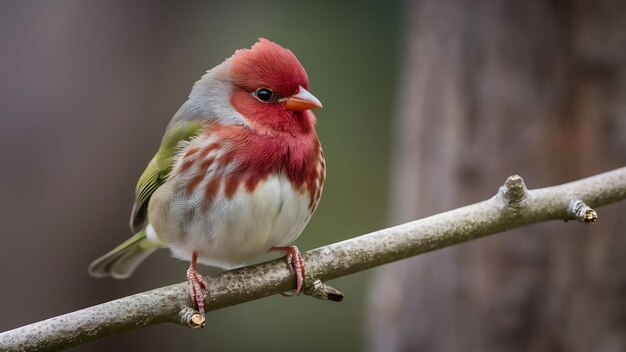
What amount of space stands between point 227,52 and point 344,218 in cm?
210

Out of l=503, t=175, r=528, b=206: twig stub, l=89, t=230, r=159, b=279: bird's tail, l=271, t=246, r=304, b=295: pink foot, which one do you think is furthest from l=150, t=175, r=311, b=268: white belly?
l=503, t=175, r=528, b=206: twig stub

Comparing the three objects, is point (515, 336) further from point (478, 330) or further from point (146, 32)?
point (146, 32)

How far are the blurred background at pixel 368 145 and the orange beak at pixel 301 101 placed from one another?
97.3 inches

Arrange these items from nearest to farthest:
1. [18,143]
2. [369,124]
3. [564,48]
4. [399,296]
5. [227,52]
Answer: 1. [564,48]
2. [399,296]
3. [18,143]
4. [227,52]
5. [369,124]

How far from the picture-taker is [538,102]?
226 inches

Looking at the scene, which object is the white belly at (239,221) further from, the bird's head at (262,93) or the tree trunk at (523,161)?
the tree trunk at (523,161)

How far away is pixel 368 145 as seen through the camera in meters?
9.36

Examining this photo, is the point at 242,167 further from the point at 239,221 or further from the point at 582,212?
the point at 582,212

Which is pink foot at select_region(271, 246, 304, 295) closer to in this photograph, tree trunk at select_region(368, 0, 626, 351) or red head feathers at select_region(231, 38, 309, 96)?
red head feathers at select_region(231, 38, 309, 96)

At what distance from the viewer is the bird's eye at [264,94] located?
3.75 meters

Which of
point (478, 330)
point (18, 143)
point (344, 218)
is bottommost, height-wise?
point (18, 143)

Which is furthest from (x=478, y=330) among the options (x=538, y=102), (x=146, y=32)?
(x=146, y=32)

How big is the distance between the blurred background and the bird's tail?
90.0 inches

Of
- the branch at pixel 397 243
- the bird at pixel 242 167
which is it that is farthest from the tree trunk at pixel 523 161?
the bird at pixel 242 167
